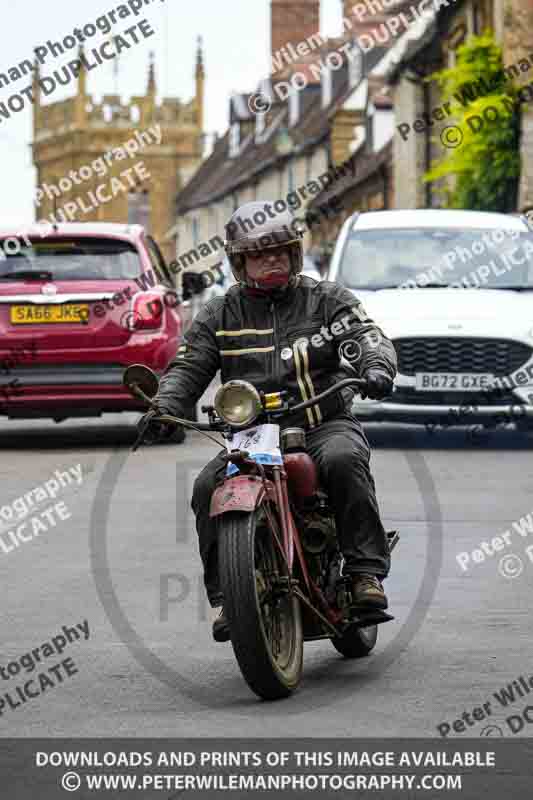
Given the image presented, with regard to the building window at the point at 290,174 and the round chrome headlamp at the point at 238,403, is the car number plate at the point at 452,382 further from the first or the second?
the building window at the point at 290,174

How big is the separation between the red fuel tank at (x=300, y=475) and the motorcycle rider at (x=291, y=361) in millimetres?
132

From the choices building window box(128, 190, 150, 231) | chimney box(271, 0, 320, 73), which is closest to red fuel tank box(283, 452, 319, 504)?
chimney box(271, 0, 320, 73)

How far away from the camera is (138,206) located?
128125 millimetres

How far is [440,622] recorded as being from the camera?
→ 809cm

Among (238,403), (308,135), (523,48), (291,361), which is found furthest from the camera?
(308,135)

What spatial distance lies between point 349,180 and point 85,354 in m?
45.8

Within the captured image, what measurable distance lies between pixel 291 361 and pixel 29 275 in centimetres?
953

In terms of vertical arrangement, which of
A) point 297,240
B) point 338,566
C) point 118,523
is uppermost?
point 297,240

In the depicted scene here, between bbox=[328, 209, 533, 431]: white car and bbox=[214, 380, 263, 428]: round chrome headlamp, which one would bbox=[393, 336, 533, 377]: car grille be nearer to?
bbox=[328, 209, 533, 431]: white car

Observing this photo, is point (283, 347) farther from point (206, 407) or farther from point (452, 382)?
point (452, 382)

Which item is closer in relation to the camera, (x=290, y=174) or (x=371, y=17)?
(x=371, y=17)

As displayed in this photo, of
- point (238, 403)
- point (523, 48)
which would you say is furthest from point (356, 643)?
point (523, 48)

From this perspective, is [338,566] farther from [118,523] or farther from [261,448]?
[118,523]
